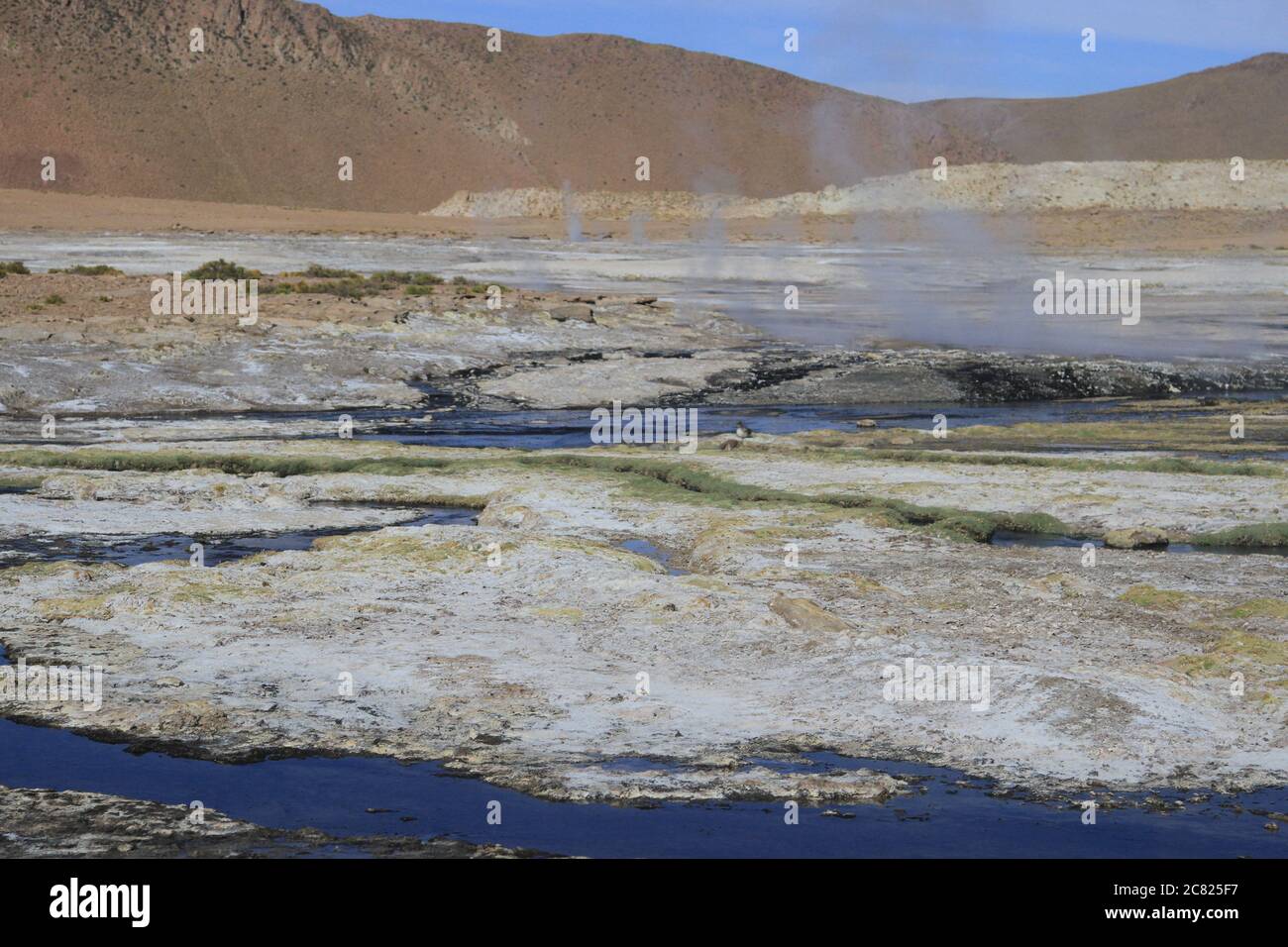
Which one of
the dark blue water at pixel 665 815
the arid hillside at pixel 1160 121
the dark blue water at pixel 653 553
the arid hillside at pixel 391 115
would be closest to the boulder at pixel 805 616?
the dark blue water at pixel 653 553

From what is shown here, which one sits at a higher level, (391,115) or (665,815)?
(391,115)

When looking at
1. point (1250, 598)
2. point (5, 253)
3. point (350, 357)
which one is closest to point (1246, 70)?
point (5, 253)

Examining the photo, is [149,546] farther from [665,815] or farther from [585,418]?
[585,418]

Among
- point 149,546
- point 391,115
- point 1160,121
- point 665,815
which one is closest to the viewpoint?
point 665,815

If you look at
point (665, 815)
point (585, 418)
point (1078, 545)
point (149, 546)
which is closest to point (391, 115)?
point (585, 418)

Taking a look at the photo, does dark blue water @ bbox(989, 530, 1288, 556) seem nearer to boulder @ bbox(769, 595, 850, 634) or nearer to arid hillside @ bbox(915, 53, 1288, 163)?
boulder @ bbox(769, 595, 850, 634)

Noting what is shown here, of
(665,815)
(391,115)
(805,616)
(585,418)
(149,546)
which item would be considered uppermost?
(391,115)

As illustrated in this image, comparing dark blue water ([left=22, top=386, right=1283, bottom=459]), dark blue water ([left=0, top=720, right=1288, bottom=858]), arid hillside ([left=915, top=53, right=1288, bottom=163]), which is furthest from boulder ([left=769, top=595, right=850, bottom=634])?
arid hillside ([left=915, top=53, right=1288, bottom=163])
